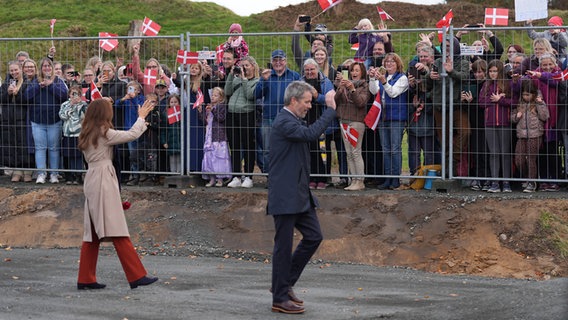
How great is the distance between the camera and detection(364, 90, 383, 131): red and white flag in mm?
15562

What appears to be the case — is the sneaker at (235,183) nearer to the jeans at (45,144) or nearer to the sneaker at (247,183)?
the sneaker at (247,183)

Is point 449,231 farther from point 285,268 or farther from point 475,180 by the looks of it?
point 285,268

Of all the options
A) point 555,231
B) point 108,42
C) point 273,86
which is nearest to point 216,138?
point 273,86

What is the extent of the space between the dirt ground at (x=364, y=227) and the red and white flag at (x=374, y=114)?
100 cm

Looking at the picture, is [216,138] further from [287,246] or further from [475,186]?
[287,246]

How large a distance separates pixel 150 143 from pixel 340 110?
125 inches

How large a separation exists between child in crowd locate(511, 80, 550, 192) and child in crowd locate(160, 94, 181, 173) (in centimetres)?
516

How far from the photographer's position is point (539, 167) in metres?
15.2

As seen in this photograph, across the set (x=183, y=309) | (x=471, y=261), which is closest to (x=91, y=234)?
(x=183, y=309)

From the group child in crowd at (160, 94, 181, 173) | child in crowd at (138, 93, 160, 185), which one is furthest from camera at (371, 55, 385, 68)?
child in crowd at (138, 93, 160, 185)

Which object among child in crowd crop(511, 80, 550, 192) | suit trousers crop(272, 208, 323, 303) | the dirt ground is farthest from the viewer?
child in crowd crop(511, 80, 550, 192)

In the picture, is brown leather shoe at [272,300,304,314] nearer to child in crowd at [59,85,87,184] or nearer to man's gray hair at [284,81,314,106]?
man's gray hair at [284,81,314,106]

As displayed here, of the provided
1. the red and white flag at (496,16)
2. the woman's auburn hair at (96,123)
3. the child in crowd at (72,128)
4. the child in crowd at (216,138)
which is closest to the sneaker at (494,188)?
the red and white flag at (496,16)

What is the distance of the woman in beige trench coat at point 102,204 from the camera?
11.9 meters
